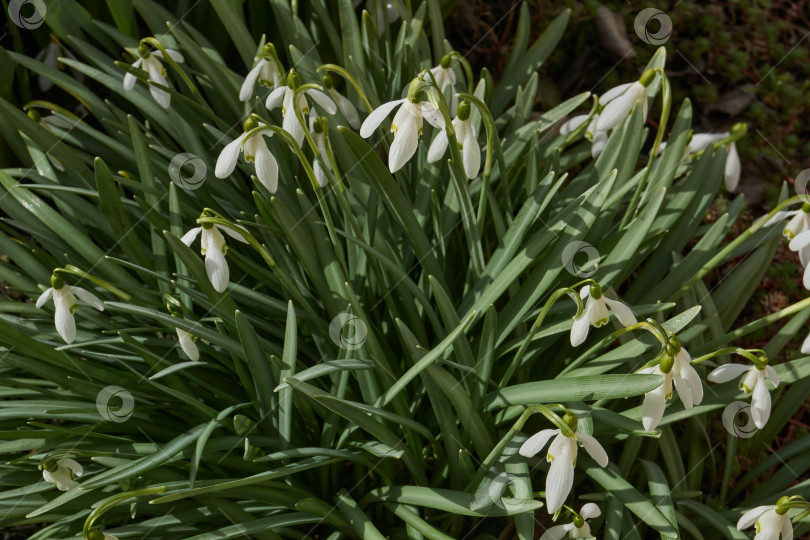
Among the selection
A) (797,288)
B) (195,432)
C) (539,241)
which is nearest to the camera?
(195,432)

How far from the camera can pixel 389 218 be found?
6.28 ft

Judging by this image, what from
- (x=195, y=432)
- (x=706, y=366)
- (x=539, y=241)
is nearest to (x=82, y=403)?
(x=195, y=432)

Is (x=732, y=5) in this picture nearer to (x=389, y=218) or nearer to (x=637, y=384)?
(x=389, y=218)

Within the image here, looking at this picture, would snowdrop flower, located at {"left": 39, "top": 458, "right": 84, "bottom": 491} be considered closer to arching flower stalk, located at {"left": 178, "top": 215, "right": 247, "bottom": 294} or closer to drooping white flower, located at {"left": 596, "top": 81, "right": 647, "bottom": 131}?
arching flower stalk, located at {"left": 178, "top": 215, "right": 247, "bottom": 294}

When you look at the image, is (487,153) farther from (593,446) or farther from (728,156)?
(728,156)

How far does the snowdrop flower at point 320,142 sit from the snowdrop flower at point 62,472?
75 cm

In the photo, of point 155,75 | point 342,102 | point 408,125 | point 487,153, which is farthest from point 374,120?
point 155,75

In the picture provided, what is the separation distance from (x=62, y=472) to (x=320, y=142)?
32.7 inches

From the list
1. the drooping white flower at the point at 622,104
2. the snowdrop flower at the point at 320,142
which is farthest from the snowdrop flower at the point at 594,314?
the snowdrop flower at the point at 320,142

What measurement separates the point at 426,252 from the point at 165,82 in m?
0.80

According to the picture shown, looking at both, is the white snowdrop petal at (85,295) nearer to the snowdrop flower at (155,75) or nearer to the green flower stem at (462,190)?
the snowdrop flower at (155,75)

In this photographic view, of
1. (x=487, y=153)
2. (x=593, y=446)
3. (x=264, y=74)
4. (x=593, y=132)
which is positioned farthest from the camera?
(x=593, y=132)

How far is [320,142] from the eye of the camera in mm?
1617

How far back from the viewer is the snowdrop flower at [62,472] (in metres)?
1.42
